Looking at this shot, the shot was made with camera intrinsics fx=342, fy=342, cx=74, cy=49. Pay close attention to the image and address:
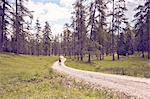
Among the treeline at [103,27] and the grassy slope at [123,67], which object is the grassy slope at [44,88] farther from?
the treeline at [103,27]

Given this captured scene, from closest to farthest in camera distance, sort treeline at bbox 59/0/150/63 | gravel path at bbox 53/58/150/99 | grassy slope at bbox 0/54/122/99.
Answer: grassy slope at bbox 0/54/122/99, gravel path at bbox 53/58/150/99, treeline at bbox 59/0/150/63

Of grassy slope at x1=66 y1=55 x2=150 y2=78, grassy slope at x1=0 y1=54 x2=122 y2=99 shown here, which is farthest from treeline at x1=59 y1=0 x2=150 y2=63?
grassy slope at x1=0 y1=54 x2=122 y2=99

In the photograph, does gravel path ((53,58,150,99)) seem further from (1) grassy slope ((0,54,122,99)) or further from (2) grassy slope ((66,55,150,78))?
(2) grassy slope ((66,55,150,78))

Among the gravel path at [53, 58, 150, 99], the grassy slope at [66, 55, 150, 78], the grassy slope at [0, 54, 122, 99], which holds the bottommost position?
the gravel path at [53, 58, 150, 99]

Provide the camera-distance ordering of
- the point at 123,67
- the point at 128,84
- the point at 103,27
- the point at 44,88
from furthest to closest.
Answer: the point at 103,27, the point at 123,67, the point at 128,84, the point at 44,88

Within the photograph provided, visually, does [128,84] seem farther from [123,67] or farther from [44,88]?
[123,67]

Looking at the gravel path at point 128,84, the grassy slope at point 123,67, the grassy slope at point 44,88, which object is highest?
the grassy slope at point 123,67

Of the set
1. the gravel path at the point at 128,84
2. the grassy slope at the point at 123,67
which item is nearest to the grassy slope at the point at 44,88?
the gravel path at the point at 128,84

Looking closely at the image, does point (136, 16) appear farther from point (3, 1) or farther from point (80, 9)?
point (3, 1)

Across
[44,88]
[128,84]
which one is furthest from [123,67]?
[44,88]

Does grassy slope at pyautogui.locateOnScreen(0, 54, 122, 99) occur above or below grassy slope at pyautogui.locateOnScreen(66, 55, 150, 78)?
below

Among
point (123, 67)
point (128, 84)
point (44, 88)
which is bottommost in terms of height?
point (128, 84)

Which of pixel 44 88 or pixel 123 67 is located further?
pixel 123 67

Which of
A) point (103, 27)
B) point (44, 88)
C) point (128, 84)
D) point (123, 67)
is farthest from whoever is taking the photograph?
point (103, 27)
